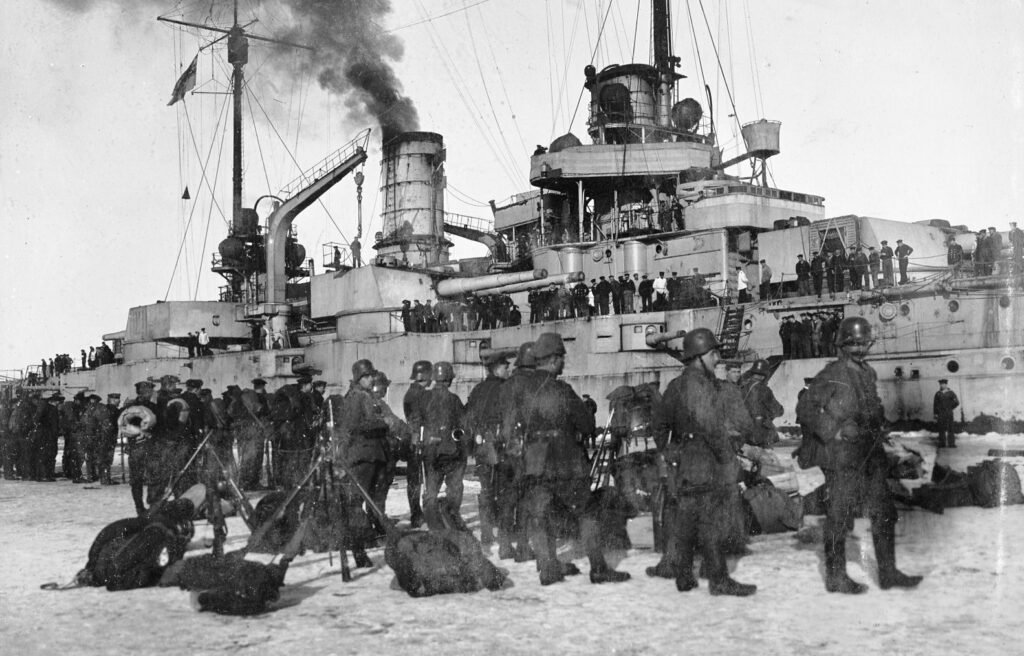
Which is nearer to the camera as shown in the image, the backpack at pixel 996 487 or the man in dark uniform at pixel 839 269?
the backpack at pixel 996 487

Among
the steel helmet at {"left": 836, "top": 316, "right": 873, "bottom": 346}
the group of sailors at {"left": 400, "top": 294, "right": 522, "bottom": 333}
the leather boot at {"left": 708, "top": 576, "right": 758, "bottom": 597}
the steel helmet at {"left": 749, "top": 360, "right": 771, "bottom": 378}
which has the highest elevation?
the group of sailors at {"left": 400, "top": 294, "right": 522, "bottom": 333}

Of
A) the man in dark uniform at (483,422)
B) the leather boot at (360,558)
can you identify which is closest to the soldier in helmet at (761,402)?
the man in dark uniform at (483,422)

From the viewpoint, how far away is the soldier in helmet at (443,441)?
8305mm

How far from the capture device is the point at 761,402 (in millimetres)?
9719

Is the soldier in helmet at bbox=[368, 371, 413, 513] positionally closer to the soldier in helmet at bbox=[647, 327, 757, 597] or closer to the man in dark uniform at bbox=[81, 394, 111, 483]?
the soldier in helmet at bbox=[647, 327, 757, 597]

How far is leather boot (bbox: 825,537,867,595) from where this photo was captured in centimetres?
562

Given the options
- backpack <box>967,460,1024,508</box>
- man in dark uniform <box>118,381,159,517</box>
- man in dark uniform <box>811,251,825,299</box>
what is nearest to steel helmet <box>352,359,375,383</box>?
man in dark uniform <box>118,381,159,517</box>

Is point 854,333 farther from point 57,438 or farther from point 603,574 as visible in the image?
point 57,438

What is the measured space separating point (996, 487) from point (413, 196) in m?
27.5

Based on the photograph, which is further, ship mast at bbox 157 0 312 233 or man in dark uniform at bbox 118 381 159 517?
ship mast at bbox 157 0 312 233

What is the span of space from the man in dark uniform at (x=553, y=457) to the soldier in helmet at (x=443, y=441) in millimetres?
1908

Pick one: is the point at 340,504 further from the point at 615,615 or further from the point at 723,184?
the point at 723,184

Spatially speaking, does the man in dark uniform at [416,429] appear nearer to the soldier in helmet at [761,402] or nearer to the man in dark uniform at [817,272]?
the soldier in helmet at [761,402]

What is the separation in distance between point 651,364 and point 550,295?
366cm
